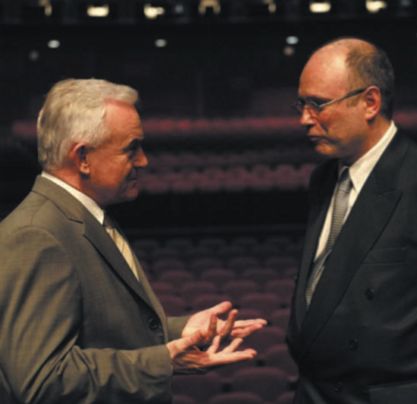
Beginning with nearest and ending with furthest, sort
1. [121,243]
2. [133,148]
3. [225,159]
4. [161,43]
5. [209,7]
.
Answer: [133,148] → [121,243] → [225,159] → [209,7] → [161,43]

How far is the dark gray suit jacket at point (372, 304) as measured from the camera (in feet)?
5.48

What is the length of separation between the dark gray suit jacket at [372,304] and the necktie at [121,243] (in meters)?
0.44

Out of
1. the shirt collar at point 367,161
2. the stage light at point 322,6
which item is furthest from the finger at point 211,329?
the stage light at point 322,6

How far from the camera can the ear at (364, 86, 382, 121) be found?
5.91 ft

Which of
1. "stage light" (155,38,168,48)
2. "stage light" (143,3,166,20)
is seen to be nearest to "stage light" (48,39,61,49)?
"stage light" (155,38,168,48)

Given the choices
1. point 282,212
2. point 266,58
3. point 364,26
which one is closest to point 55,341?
point 282,212

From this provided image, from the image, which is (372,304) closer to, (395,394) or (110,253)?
(395,394)

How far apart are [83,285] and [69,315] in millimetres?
78

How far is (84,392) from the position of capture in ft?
4.48

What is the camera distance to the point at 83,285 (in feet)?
4.65

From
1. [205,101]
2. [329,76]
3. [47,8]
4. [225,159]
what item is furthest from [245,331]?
[205,101]

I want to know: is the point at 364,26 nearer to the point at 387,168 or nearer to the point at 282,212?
the point at 282,212

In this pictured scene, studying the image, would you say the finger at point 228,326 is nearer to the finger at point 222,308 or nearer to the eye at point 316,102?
the finger at point 222,308

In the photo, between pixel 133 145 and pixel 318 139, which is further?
pixel 318 139
